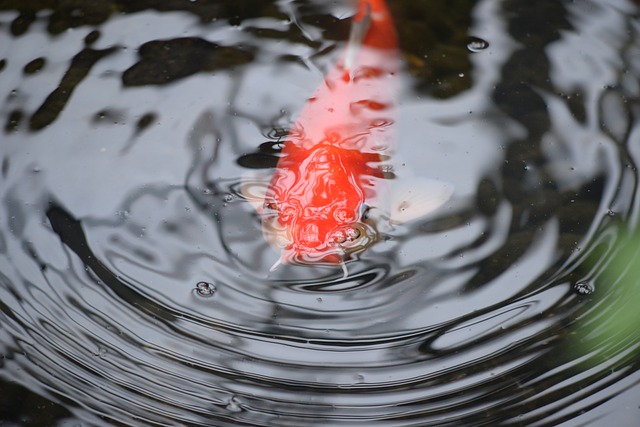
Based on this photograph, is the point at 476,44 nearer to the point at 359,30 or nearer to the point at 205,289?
the point at 359,30

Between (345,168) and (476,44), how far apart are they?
2.41 feet

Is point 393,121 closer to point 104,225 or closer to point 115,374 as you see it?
point 104,225

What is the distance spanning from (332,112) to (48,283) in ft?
2.80

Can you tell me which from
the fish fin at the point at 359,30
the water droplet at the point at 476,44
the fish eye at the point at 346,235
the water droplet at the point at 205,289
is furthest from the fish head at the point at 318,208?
the water droplet at the point at 476,44

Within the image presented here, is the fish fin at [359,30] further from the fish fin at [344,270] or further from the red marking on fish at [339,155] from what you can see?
the fish fin at [344,270]

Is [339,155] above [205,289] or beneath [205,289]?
above

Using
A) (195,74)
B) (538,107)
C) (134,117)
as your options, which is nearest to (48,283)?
(134,117)

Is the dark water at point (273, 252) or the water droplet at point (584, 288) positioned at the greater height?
the dark water at point (273, 252)

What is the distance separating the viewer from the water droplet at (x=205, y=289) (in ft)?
6.10

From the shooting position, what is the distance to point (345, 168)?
6.45 ft

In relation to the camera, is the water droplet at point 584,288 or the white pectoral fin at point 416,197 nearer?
the water droplet at point 584,288

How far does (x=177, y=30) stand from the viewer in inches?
95.5

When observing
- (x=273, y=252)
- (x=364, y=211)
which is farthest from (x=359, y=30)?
(x=273, y=252)

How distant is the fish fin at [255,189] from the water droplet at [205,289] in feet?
0.76
